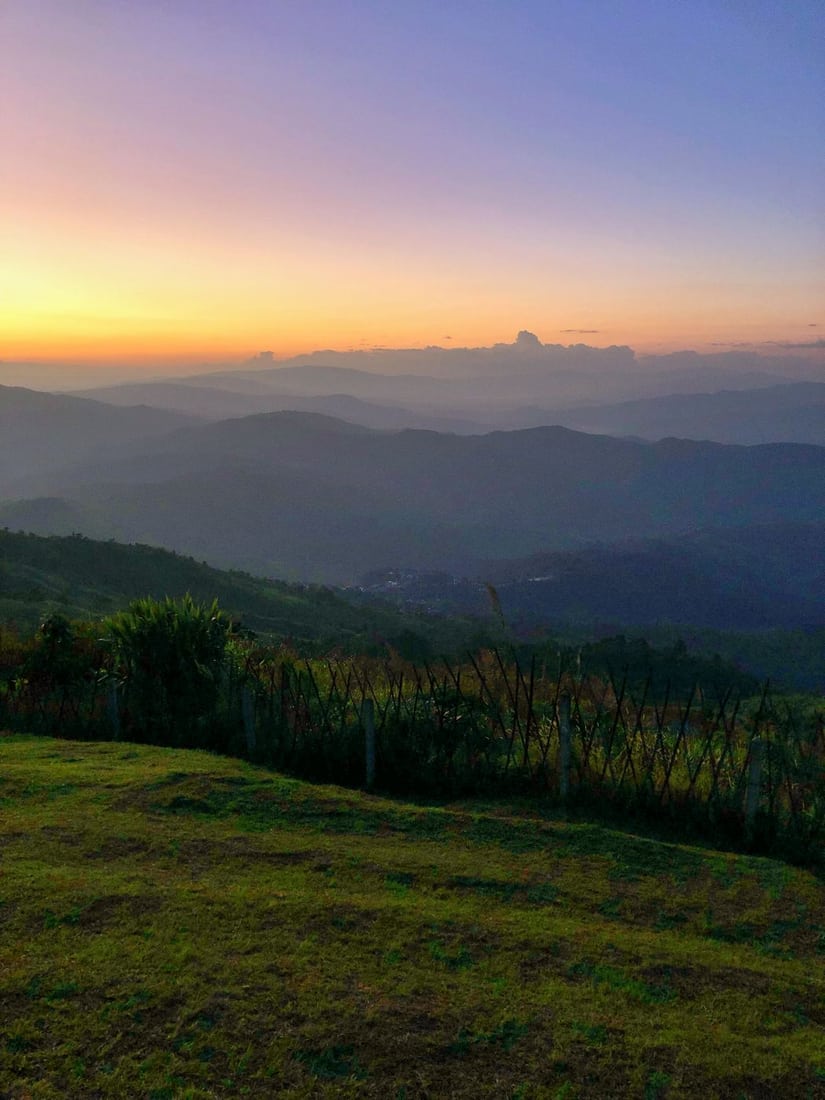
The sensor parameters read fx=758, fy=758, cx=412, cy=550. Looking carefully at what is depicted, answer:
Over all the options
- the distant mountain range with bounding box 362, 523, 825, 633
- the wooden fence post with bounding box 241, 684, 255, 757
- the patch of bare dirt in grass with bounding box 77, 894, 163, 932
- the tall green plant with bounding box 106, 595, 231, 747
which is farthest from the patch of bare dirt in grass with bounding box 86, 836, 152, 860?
the distant mountain range with bounding box 362, 523, 825, 633

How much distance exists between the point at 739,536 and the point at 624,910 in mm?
176505

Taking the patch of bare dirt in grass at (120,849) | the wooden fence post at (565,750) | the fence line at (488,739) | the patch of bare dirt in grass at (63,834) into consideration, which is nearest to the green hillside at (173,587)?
the fence line at (488,739)

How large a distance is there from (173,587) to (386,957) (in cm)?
4988

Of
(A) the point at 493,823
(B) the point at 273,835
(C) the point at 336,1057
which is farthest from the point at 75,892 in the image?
(A) the point at 493,823

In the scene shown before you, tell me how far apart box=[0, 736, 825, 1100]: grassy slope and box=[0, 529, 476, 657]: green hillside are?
33.3 metres

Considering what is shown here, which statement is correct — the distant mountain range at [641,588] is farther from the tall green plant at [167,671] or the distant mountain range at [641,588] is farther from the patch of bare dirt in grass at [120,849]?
the patch of bare dirt in grass at [120,849]

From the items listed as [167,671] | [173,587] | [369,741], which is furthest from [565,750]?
[173,587]

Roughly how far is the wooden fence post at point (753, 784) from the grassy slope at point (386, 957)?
69 centimetres

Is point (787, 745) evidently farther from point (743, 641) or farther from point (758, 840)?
point (743, 641)

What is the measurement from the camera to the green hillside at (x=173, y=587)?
4094 cm

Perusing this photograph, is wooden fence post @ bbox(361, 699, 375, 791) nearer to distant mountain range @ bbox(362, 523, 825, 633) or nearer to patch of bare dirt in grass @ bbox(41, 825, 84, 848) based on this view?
patch of bare dirt in grass @ bbox(41, 825, 84, 848)

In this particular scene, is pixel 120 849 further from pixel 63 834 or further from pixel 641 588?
pixel 641 588

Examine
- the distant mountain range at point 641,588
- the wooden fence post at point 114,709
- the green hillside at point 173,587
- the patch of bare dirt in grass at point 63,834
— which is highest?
the patch of bare dirt in grass at point 63,834

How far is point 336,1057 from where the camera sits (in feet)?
10.7
